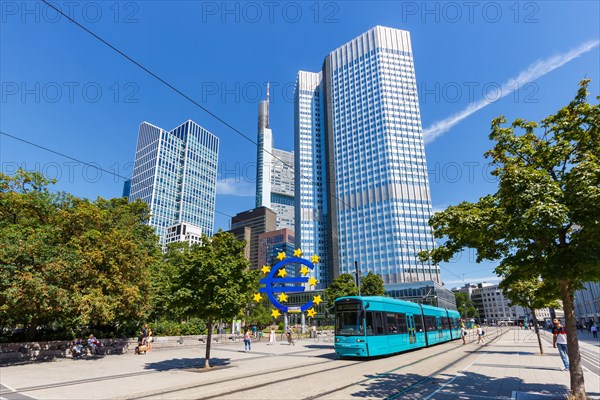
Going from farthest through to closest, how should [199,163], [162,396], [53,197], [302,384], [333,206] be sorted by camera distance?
[199,163], [333,206], [53,197], [302,384], [162,396]

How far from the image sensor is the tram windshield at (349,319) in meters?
18.9

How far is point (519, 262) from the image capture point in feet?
31.3

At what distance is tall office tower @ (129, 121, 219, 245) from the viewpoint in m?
167

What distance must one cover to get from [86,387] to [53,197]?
1723cm

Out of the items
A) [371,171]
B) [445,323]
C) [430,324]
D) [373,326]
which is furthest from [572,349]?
[371,171]

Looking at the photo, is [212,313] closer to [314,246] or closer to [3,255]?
[3,255]

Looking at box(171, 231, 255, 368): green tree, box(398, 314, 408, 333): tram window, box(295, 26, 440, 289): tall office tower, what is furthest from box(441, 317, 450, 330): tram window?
box(295, 26, 440, 289): tall office tower

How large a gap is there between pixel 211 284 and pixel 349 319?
8.02m

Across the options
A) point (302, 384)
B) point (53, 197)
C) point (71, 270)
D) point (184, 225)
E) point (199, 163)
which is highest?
point (199, 163)

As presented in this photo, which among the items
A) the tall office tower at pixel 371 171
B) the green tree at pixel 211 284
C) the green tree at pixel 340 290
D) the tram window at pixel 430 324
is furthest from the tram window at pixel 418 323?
the tall office tower at pixel 371 171

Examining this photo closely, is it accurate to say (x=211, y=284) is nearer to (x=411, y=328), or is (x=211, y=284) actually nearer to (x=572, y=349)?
(x=572, y=349)

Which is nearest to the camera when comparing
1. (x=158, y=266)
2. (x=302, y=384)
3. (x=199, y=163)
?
(x=302, y=384)

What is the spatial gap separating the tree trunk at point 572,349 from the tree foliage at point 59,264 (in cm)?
2162

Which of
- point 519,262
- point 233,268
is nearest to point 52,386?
point 233,268
